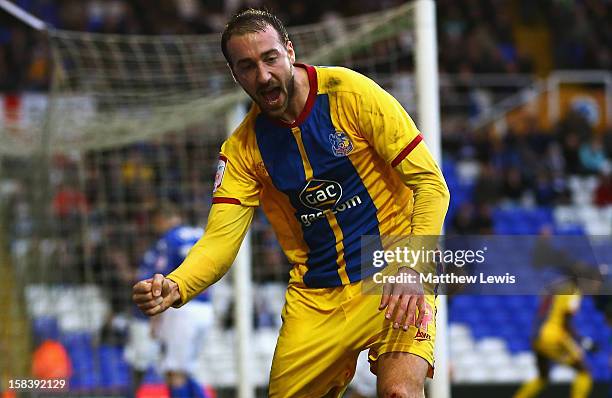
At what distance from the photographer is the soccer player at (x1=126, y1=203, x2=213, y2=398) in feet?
26.6

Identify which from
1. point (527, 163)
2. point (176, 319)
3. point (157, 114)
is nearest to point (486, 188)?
point (527, 163)

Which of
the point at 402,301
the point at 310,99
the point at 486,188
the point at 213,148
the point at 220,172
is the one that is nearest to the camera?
the point at 402,301

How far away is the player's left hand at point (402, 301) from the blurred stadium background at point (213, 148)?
2785 mm

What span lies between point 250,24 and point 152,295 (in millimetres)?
1053

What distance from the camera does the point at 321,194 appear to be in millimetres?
4051

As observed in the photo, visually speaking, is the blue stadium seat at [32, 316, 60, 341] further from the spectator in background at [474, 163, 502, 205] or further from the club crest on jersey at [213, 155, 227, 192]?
the spectator in background at [474, 163, 502, 205]

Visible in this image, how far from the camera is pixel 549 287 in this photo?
32.6 feet

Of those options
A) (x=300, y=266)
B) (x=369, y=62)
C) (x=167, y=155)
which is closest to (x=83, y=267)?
(x=167, y=155)

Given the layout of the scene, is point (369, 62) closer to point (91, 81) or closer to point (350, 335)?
point (91, 81)

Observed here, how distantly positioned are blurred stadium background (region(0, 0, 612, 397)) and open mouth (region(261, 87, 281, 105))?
7.67 feet

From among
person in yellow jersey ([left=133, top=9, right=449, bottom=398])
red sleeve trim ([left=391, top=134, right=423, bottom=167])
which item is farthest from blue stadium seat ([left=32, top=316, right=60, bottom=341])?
red sleeve trim ([left=391, top=134, right=423, bottom=167])

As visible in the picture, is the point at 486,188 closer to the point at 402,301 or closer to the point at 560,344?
the point at 560,344

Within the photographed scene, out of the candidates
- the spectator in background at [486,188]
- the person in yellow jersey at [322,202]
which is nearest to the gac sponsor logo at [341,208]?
the person in yellow jersey at [322,202]

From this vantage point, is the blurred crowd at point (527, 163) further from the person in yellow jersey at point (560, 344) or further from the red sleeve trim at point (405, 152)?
the red sleeve trim at point (405, 152)
